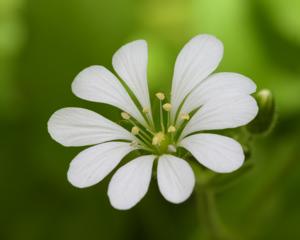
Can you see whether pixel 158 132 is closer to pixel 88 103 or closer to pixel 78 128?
pixel 78 128

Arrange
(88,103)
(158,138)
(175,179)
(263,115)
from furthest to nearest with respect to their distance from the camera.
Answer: (88,103) < (263,115) < (158,138) < (175,179)

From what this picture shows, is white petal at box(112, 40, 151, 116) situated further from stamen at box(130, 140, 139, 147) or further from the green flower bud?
the green flower bud

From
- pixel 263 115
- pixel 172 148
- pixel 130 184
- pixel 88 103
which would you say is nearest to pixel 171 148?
pixel 172 148

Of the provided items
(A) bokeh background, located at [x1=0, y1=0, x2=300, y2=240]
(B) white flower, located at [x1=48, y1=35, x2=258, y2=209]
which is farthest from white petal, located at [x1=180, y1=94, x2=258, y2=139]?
(A) bokeh background, located at [x1=0, y1=0, x2=300, y2=240]

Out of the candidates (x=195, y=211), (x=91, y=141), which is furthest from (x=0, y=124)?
(x=91, y=141)

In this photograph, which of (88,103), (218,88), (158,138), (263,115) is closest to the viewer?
(218,88)

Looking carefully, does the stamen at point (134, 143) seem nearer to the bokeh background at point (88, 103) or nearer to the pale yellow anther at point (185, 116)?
the pale yellow anther at point (185, 116)
